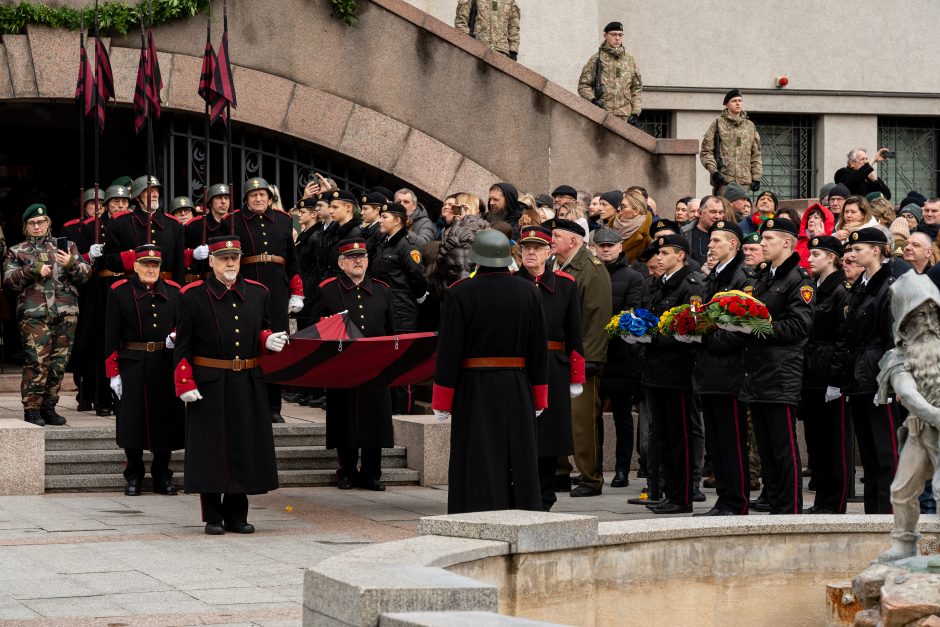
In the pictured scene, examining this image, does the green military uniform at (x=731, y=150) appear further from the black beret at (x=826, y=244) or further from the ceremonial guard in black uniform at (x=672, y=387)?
the black beret at (x=826, y=244)

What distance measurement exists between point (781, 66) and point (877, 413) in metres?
14.8

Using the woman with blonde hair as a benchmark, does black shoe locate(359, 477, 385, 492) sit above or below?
below

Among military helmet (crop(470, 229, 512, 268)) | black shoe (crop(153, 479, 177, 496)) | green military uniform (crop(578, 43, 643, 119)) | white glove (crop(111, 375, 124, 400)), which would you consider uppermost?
green military uniform (crop(578, 43, 643, 119))

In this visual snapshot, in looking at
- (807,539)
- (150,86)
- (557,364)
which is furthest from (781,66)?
(807,539)

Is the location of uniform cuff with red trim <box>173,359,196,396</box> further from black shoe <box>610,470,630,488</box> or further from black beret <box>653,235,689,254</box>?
black shoe <box>610,470,630,488</box>

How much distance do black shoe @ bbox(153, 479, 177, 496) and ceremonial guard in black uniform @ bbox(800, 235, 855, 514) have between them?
15.9 ft

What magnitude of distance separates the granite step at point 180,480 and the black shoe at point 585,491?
1.40 m

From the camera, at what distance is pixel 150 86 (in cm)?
1512

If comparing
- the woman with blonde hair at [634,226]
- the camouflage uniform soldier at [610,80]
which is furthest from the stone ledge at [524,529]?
the camouflage uniform soldier at [610,80]

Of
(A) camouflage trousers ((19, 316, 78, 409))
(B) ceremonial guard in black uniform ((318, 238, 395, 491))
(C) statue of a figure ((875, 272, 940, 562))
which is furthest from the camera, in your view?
(A) camouflage trousers ((19, 316, 78, 409))

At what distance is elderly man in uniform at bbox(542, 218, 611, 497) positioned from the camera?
12508mm

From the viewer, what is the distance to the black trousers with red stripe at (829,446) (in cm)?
1131

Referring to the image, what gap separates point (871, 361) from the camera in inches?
426

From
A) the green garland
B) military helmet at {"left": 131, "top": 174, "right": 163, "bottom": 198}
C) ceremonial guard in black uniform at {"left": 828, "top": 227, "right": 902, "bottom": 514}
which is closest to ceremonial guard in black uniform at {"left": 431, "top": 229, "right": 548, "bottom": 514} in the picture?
ceremonial guard in black uniform at {"left": 828, "top": 227, "right": 902, "bottom": 514}
